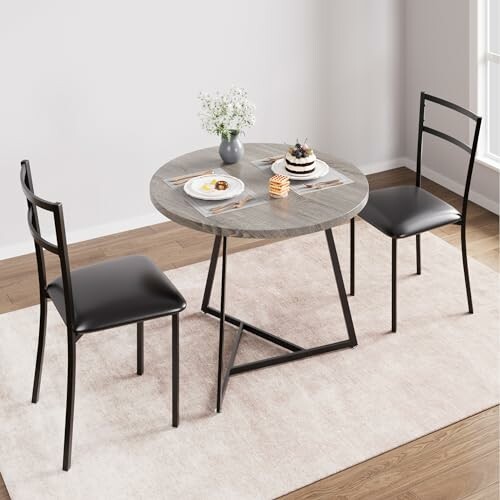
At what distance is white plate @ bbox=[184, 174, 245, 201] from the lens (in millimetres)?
3076

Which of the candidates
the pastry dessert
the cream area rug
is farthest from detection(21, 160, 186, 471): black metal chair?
the pastry dessert

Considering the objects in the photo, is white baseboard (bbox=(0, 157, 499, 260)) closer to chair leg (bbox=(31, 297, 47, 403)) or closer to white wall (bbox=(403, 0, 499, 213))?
white wall (bbox=(403, 0, 499, 213))

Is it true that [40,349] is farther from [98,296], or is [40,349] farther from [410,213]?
[410,213]

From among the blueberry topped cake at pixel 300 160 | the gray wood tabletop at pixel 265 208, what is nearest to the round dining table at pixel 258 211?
the gray wood tabletop at pixel 265 208

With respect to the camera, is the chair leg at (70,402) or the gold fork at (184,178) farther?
the gold fork at (184,178)

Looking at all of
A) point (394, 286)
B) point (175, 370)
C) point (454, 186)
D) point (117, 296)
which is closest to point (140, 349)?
point (175, 370)

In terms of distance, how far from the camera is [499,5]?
14.0ft

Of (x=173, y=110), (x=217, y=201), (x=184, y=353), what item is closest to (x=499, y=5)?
(x=173, y=110)

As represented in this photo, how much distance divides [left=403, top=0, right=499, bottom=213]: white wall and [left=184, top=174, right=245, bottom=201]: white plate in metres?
1.87

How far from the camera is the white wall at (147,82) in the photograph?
4.03 metres

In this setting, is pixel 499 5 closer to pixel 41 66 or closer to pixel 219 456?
pixel 41 66

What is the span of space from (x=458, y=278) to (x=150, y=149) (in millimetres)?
1724

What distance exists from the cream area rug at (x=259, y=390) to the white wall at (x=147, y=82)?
750mm

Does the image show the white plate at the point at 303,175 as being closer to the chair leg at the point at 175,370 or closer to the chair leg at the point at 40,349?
the chair leg at the point at 175,370
